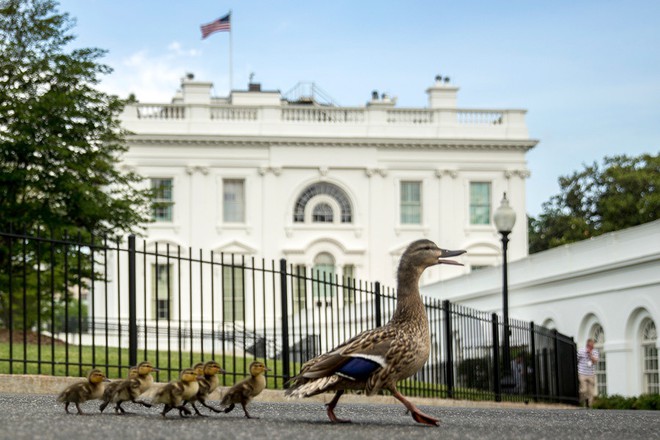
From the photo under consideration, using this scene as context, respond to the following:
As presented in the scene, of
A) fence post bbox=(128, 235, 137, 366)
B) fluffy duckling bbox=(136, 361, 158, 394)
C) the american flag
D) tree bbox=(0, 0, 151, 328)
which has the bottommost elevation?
fluffy duckling bbox=(136, 361, 158, 394)

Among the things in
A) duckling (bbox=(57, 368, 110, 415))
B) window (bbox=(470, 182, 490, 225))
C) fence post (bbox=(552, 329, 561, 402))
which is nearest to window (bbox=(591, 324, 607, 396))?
fence post (bbox=(552, 329, 561, 402))

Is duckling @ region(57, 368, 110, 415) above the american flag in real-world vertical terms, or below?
below

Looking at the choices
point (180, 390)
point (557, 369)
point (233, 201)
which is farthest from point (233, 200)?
point (180, 390)

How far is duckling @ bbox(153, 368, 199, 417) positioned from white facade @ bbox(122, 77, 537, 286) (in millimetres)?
50235

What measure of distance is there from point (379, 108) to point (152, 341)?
2295cm

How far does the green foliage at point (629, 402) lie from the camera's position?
27.1 metres

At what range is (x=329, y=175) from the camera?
60.7 m

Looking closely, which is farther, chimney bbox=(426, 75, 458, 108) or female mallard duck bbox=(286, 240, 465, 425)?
chimney bbox=(426, 75, 458, 108)

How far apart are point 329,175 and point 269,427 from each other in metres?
52.2

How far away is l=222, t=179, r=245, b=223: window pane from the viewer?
60406 millimetres

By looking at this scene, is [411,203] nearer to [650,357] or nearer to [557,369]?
[650,357]

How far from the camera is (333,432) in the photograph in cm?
839

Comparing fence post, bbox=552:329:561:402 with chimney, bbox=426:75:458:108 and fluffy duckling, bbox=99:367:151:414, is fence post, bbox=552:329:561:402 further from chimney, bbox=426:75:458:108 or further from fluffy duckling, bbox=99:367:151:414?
chimney, bbox=426:75:458:108

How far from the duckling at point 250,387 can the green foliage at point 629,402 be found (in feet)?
63.1
